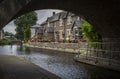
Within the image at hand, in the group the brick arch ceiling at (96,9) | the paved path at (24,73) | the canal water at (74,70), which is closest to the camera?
the paved path at (24,73)

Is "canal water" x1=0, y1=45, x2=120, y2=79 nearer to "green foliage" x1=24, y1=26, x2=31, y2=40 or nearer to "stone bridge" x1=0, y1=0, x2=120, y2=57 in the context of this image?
"stone bridge" x1=0, y1=0, x2=120, y2=57

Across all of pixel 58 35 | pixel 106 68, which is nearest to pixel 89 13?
pixel 106 68

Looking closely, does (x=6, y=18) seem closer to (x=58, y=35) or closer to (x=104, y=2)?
(x=104, y=2)

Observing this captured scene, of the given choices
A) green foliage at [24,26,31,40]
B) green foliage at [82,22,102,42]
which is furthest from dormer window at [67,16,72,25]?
green foliage at [82,22,102,42]

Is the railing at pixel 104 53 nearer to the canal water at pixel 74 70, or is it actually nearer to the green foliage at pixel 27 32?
the canal water at pixel 74 70

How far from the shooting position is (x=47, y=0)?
1931cm

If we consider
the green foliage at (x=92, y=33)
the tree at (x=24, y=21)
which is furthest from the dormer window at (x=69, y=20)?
the tree at (x=24, y=21)

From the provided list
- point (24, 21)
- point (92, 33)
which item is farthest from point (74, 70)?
point (24, 21)

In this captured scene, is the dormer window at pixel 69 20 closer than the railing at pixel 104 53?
No

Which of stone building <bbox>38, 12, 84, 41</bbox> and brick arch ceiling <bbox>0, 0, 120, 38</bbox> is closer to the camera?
brick arch ceiling <bbox>0, 0, 120, 38</bbox>

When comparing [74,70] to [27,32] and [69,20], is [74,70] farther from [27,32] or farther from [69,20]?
[27,32]

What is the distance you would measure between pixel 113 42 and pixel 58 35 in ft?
188

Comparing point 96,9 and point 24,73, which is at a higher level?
point 96,9

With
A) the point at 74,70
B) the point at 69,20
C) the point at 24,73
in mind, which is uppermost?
the point at 69,20
